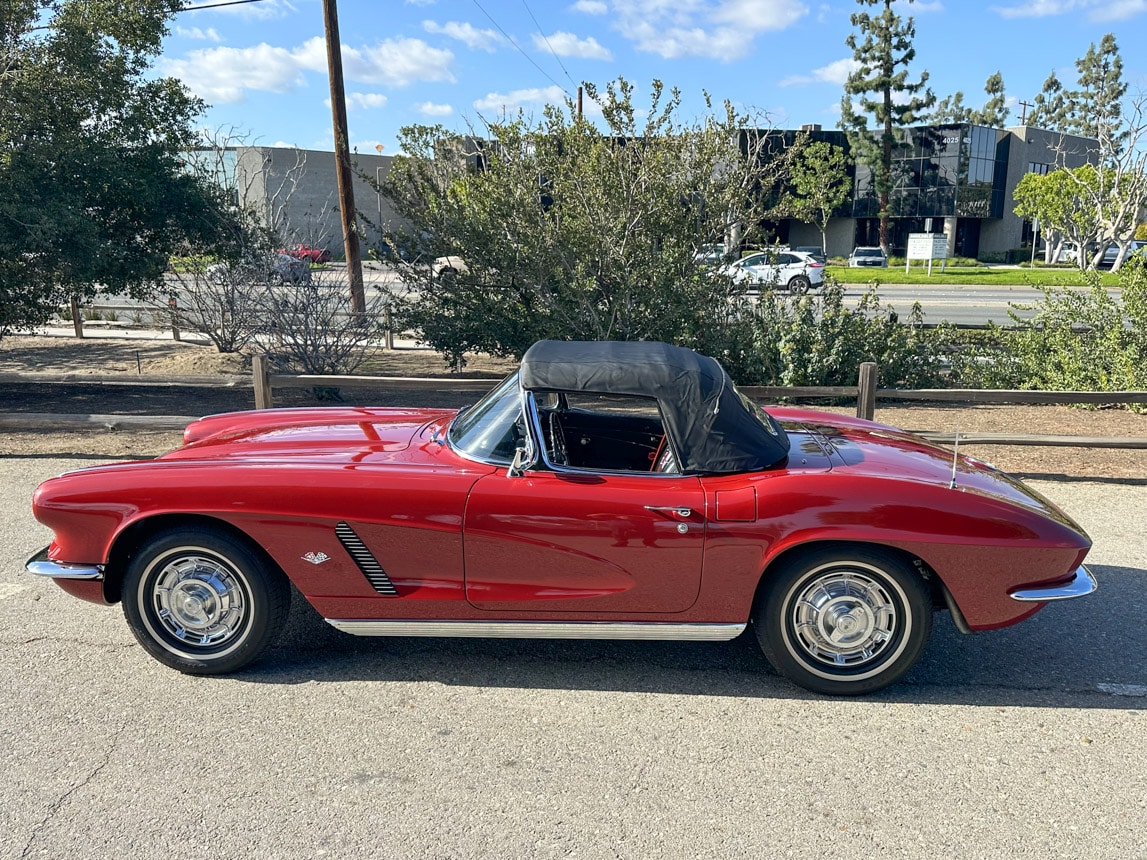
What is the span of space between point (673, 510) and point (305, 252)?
8914mm

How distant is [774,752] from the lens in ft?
10.5

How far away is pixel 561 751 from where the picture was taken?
3188 millimetres

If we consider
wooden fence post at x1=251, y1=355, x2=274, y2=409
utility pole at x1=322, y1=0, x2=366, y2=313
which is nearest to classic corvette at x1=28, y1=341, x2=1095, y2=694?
wooden fence post at x1=251, y1=355, x2=274, y2=409

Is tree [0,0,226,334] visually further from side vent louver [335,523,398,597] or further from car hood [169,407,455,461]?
side vent louver [335,523,398,597]

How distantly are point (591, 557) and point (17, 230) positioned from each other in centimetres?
848

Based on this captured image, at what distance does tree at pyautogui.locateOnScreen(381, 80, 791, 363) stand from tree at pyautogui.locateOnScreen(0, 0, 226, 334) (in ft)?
9.47

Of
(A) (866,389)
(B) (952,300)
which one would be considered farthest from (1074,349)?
(B) (952,300)

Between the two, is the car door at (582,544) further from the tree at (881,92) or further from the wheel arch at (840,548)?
the tree at (881,92)

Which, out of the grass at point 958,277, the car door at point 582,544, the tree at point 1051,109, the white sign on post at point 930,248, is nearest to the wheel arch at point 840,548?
the car door at point 582,544

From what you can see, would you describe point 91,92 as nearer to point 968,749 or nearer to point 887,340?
point 887,340

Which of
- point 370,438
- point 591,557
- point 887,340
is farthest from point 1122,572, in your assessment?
point 887,340

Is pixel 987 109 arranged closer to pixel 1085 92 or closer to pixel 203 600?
→ pixel 1085 92

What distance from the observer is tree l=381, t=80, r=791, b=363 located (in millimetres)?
9422

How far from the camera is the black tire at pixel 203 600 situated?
3598 mm
